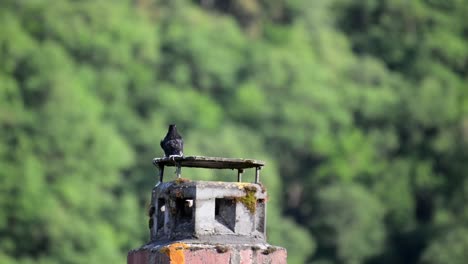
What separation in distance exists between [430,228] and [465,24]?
22.1 meters

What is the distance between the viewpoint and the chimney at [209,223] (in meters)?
26.0

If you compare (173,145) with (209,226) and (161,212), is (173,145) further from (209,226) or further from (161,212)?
(209,226)

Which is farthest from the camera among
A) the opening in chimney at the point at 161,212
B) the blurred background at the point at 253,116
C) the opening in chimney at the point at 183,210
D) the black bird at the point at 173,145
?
the blurred background at the point at 253,116

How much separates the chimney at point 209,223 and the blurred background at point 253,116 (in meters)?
51.8

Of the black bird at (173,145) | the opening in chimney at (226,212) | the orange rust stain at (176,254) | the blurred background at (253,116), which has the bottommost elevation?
the orange rust stain at (176,254)

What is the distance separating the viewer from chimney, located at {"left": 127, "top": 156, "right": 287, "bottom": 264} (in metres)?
26.0

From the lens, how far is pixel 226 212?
2650 cm

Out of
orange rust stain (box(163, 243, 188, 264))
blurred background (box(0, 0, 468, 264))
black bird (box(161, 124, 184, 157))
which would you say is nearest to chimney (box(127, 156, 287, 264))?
orange rust stain (box(163, 243, 188, 264))

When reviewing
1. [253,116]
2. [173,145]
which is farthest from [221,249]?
[253,116]

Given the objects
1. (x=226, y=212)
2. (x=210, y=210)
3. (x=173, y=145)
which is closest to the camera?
(x=210, y=210)

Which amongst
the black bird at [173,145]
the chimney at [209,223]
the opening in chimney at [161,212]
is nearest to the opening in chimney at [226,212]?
the chimney at [209,223]

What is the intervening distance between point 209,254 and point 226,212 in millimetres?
738

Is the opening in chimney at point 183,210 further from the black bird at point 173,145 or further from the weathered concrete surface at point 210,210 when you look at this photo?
the black bird at point 173,145

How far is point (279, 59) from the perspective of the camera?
103m
